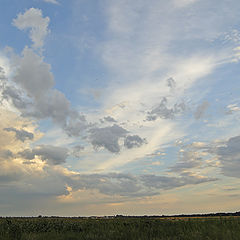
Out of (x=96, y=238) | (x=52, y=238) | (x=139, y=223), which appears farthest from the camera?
(x=139, y=223)

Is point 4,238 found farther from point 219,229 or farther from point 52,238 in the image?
point 219,229

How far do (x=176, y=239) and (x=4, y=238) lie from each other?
9.93 m

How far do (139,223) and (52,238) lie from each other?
5.53 metres

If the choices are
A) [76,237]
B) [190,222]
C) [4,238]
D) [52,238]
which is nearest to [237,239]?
[190,222]

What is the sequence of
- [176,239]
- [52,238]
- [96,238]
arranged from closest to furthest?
[176,239]
[96,238]
[52,238]

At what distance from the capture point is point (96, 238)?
15.0m

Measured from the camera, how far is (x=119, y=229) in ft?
54.5

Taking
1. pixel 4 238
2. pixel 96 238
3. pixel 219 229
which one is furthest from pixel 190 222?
pixel 4 238

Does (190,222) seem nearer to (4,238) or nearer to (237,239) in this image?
(237,239)

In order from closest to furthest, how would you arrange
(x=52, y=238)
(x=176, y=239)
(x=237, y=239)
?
(x=237, y=239), (x=176, y=239), (x=52, y=238)

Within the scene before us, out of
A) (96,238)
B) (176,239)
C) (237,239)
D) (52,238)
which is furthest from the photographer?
(52,238)

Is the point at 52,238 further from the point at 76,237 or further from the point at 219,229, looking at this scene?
the point at 219,229

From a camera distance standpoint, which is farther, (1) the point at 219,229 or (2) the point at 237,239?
(1) the point at 219,229

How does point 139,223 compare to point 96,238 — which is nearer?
point 96,238
